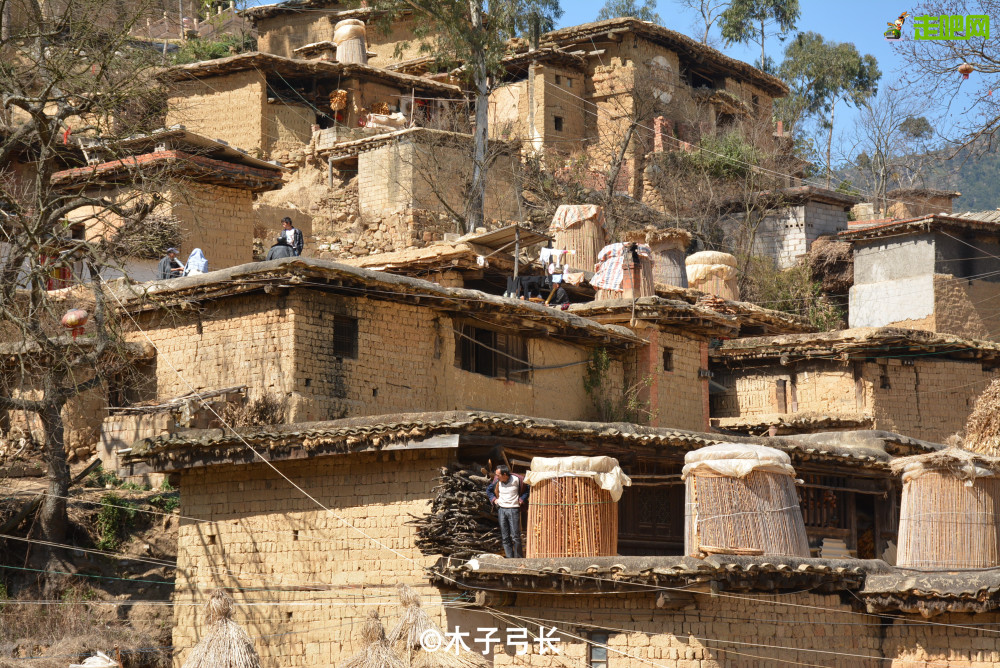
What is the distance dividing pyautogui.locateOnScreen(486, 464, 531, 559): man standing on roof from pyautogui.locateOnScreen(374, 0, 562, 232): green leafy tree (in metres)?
15.3

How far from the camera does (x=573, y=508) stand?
1541cm

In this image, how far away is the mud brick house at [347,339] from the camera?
18891mm

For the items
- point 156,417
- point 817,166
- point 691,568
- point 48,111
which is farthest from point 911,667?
point 817,166

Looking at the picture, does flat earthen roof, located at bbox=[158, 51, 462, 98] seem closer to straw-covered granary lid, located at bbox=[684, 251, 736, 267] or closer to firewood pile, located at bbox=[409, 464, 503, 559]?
straw-covered granary lid, located at bbox=[684, 251, 736, 267]

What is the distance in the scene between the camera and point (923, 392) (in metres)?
26.5

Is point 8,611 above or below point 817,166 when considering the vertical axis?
below

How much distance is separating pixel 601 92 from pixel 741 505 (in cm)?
2492

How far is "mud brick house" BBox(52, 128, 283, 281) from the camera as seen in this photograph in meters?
25.0

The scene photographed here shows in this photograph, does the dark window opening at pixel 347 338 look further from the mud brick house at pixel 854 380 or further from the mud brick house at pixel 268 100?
the mud brick house at pixel 268 100

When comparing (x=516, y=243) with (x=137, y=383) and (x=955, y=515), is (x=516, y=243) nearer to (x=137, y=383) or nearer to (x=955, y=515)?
(x=137, y=383)

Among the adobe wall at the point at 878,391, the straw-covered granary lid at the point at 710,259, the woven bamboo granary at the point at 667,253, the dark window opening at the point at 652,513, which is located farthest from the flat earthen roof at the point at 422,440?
the straw-covered granary lid at the point at 710,259

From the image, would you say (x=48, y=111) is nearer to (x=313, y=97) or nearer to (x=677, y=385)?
(x=313, y=97)

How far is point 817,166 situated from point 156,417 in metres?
31.2

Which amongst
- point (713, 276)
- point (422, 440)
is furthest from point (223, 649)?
point (713, 276)
